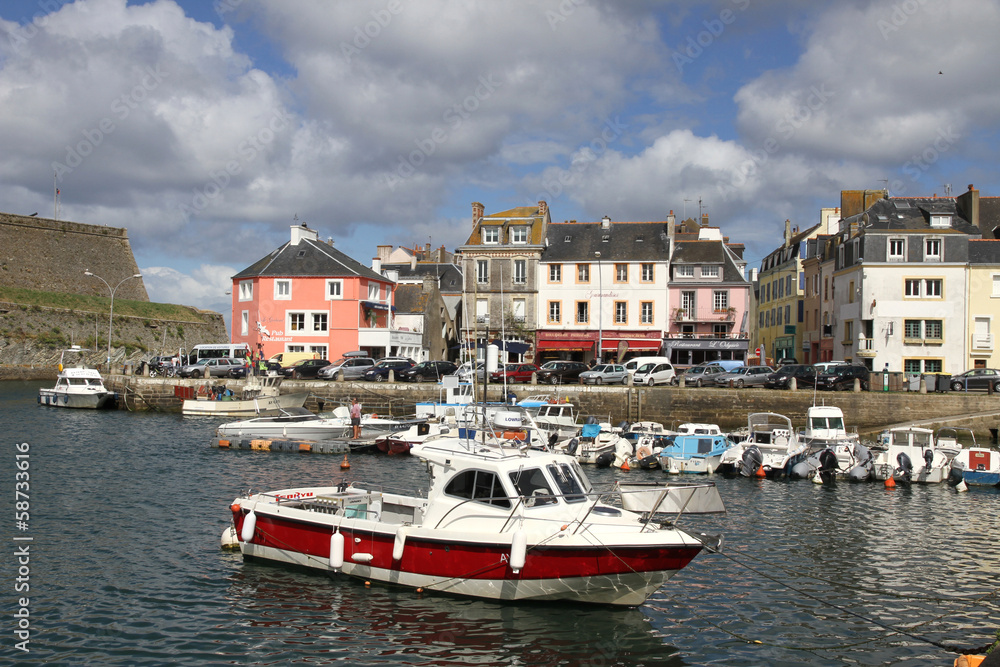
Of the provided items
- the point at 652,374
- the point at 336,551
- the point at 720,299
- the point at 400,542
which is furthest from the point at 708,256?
the point at 336,551

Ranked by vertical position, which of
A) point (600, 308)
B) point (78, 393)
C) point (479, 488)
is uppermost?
point (600, 308)

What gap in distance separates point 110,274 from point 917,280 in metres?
79.8

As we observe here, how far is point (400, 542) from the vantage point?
14.6 m

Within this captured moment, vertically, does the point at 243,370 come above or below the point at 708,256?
below

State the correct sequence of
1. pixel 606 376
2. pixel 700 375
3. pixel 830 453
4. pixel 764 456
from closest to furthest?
pixel 830 453 → pixel 764 456 → pixel 700 375 → pixel 606 376

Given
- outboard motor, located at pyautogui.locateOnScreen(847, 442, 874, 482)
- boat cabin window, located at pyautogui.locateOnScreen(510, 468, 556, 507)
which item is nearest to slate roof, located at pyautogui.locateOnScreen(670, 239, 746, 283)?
outboard motor, located at pyautogui.locateOnScreen(847, 442, 874, 482)

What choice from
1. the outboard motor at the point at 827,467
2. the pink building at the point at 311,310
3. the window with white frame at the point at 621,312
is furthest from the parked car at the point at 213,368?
the outboard motor at the point at 827,467

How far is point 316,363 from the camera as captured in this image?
5019 cm

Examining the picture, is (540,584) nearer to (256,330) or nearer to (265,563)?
(265,563)

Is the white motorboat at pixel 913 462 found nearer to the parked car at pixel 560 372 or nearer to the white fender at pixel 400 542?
the parked car at pixel 560 372

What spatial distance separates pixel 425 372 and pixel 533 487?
3414 centimetres

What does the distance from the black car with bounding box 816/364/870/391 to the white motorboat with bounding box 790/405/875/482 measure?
11.2 metres

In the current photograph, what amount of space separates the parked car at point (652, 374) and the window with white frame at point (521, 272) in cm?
1538

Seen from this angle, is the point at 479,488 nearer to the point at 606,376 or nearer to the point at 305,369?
the point at 606,376
